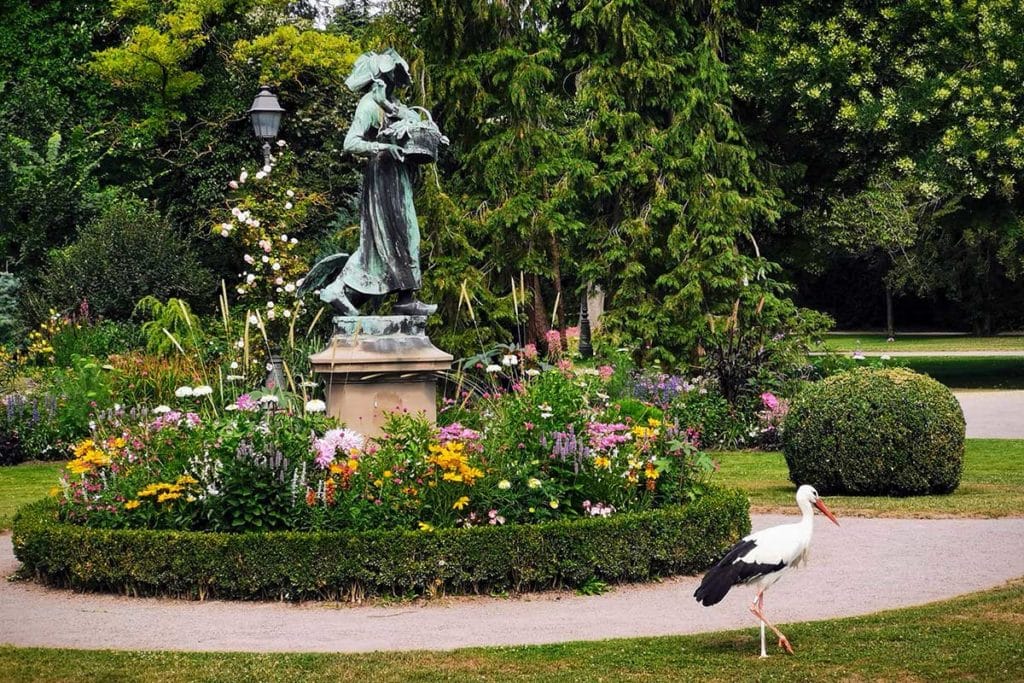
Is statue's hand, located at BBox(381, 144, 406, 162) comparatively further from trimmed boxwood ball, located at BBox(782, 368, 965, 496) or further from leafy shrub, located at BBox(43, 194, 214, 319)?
leafy shrub, located at BBox(43, 194, 214, 319)

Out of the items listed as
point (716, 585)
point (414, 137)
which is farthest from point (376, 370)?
point (716, 585)

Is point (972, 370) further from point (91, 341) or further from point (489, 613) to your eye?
point (489, 613)

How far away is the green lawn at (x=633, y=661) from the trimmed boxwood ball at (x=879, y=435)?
504 centimetres

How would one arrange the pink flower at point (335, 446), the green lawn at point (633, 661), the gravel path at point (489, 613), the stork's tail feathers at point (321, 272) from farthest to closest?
the stork's tail feathers at point (321, 272)
the pink flower at point (335, 446)
the gravel path at point (489, 613)
the green lawn at point (633, 661)

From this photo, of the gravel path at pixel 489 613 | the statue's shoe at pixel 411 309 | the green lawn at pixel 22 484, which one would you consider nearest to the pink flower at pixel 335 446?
the gravel path at pixel 489 613

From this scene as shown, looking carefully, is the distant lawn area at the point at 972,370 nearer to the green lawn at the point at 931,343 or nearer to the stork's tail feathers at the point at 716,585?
the green lawn at the point at 931,343

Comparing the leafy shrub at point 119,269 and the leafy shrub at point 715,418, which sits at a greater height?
the leafy shrub at point 119,269

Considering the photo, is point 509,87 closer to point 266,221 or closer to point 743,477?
point 266,221

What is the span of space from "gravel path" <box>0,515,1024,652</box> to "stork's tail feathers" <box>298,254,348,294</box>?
350 centimetres

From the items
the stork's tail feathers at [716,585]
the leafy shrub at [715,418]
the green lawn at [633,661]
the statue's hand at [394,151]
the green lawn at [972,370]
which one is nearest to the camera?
the green lawn at [633,661]

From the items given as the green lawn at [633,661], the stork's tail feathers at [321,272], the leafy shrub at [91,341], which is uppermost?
the stork's tail feathers at [321,272]

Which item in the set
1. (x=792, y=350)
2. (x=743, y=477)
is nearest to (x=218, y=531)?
(x=743, y=477)

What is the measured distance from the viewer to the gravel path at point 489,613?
24.9 ft

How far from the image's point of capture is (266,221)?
22.6 meters
